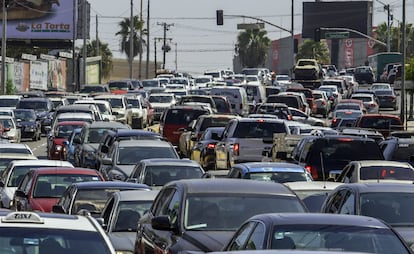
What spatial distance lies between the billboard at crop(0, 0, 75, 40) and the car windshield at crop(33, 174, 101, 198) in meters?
90.0

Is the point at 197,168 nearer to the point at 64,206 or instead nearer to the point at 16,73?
the point at 64,206

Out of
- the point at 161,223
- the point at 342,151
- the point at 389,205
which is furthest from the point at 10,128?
Result: the point at 161,223

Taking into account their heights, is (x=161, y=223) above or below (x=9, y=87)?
below

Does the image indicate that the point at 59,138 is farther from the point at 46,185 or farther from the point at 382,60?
the point at 382,60

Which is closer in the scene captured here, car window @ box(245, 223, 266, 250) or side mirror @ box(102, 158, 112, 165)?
car window @ box(245, 223, 266, 250)

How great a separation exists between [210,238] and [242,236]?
1563 mm

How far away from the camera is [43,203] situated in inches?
850

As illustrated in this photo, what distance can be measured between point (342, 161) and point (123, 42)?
125 meters

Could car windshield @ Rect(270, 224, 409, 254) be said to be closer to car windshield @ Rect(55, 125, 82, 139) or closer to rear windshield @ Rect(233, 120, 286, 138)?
Result: rear windshield @ Rect(233, 120, 286, 138)

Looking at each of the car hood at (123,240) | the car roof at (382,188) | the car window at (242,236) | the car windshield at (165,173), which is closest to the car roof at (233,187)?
the car hood at (123,240)

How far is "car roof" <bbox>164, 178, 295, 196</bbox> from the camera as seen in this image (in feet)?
47.5

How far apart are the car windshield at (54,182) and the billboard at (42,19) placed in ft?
295

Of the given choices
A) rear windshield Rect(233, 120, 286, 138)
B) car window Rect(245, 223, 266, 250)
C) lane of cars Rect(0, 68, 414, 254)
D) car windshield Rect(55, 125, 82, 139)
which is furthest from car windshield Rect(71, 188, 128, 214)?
car windshield Rect(55, 125, 82, 139)

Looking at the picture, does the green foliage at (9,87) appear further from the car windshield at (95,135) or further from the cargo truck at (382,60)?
the car windshield at (95,135)
